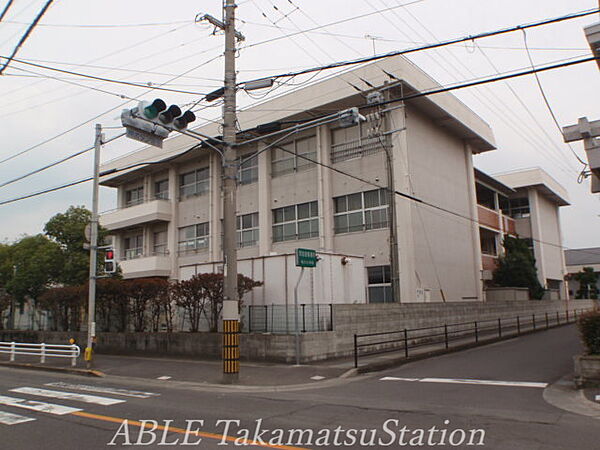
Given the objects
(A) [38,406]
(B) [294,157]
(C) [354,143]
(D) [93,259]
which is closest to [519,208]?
(C) [354,143]

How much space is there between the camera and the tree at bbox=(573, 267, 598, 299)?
5534 cm

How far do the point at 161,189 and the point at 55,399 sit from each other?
29915 mm

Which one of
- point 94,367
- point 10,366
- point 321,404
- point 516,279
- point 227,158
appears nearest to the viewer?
point 321,404

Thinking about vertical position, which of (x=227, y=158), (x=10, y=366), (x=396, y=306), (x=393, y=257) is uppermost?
(x=227, y=158)

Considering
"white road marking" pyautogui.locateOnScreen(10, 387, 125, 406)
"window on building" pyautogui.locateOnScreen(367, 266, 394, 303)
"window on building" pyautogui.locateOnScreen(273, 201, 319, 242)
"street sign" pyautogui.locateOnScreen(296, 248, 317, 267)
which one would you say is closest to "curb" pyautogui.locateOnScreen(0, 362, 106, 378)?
"white road marking" pyautogui.locateOnScreen(10, 387, 125, 406)

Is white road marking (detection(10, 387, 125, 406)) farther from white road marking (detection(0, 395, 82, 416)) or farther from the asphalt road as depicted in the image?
white road marking (detection(0, 395, 82, 416))

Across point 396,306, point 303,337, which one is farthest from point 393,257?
point 303,337

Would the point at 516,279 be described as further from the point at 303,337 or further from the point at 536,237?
the point at 303,337

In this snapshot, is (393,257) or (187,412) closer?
(187,412)

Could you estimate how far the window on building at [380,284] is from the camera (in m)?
25.2

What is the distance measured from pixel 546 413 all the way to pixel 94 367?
14.2m

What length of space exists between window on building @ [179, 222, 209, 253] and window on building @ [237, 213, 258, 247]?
3332 mm

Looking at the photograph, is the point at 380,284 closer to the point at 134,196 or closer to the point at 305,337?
the point at 305,337

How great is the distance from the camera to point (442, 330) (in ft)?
77.3
